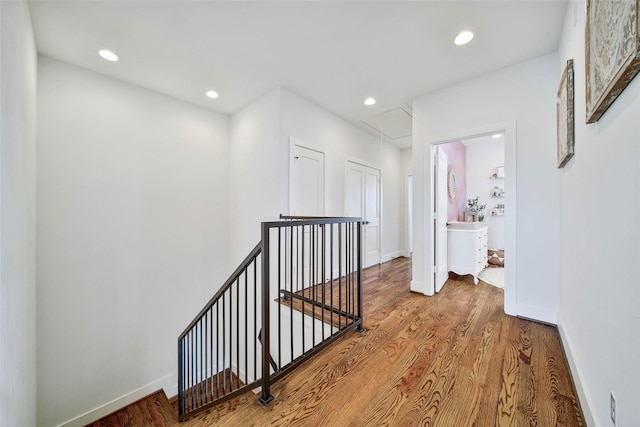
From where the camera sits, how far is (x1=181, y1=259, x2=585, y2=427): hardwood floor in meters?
1.23

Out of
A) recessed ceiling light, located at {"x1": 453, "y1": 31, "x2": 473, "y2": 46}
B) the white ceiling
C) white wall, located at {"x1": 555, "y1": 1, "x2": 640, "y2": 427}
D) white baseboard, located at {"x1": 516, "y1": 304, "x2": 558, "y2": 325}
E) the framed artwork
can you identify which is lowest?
white baseboard, located at {"x1": 516, "y1": 304, "x2": 558, "y2": 325}

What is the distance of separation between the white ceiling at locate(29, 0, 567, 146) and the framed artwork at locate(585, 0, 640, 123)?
3.49 ft

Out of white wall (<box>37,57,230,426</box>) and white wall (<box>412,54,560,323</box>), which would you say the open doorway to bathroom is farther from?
white wall (<box>37,57,230,426</box>)

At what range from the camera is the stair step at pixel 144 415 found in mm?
2697

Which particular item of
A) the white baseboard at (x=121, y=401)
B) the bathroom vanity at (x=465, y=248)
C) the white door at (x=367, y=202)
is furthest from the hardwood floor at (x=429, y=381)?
the white baseboard at (x=121, y=401)

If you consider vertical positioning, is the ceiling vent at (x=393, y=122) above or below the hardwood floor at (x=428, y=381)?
above

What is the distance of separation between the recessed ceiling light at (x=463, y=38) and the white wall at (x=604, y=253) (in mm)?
660

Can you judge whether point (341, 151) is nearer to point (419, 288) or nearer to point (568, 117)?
point (419, 288)

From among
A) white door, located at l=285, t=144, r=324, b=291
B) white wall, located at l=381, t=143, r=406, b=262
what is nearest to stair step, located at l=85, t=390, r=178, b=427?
white door, located at l=285, t=144, r=324, b=291

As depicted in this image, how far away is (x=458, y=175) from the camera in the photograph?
5.02m

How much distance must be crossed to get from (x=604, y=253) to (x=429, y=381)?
1.15 meters

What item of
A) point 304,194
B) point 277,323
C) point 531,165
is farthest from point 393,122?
point 277,323

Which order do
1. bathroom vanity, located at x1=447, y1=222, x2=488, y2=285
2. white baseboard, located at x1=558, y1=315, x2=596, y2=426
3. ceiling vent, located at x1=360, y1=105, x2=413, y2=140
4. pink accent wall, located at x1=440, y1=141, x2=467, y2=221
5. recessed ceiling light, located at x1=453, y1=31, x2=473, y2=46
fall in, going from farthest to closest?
1. pink accent wall, located at x1=440, y1=141, x2=467, y2=221
2. ceiling vent, located at x1=360, y1=105, x2=413, y2=140
3. bathroom vanity, located at x1=447, y1=222, x2=488, y2=285
4. recessed ceiling light, located at x1=453, y1=31, x2=473, y2=46
5. white baseboard, located at x1=558, y1=315, x2=596, y2=426

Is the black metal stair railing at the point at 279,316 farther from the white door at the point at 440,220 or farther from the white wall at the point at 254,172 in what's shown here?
the white door at the point at 440,220
